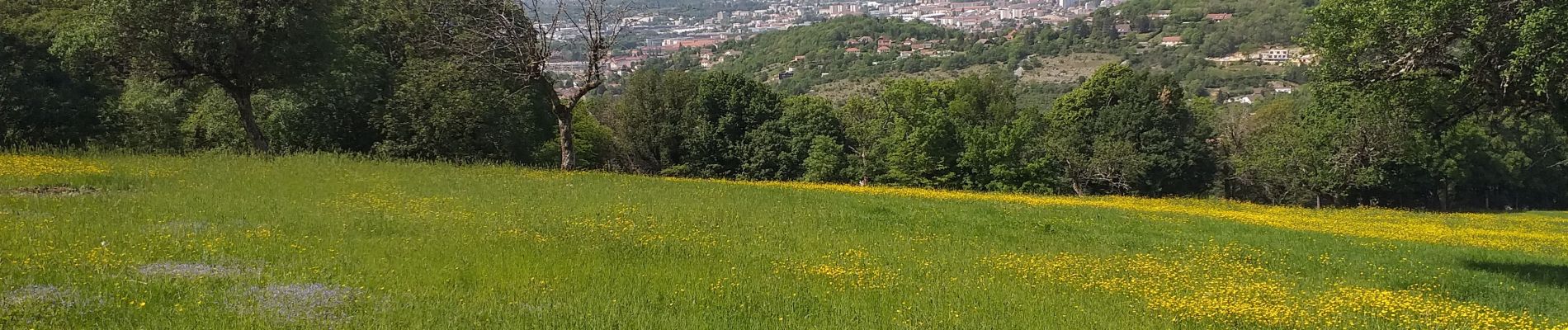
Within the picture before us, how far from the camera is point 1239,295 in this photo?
12.3 metres

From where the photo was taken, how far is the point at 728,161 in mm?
63594

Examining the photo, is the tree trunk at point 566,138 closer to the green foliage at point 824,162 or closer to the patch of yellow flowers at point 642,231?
the patch of yellow flowers at point 642,231

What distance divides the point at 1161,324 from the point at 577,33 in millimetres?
25226

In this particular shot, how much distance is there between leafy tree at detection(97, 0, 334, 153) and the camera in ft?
83.3

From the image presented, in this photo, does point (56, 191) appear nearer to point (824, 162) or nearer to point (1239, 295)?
point (1239, 295)

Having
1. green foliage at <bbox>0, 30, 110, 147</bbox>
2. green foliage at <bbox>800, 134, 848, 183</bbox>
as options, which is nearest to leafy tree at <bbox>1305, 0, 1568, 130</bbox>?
green foliage at <bbox>0, 30, 110, 147</bbox>

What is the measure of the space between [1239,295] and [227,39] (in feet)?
89.9

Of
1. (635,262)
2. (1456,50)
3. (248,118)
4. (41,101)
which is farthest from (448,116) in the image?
(1456,50)

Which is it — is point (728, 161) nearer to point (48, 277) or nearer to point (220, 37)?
point (220, 37)

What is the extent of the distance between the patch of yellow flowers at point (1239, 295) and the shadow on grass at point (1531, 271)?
325 cm

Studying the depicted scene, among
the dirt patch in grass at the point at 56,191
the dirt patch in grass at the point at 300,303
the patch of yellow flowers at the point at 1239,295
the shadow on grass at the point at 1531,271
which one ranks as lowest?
the shadow on grass at the point at 1531,271

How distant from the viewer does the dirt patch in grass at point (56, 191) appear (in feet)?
51.7

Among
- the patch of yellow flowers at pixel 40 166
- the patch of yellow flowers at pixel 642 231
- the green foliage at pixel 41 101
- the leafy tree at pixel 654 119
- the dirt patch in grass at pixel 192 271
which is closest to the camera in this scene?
the dirt patch in grass at pixel 192 271

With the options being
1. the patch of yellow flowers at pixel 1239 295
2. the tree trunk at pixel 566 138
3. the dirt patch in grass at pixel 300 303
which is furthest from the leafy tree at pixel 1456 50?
the tree trunk at pixel 566 138
